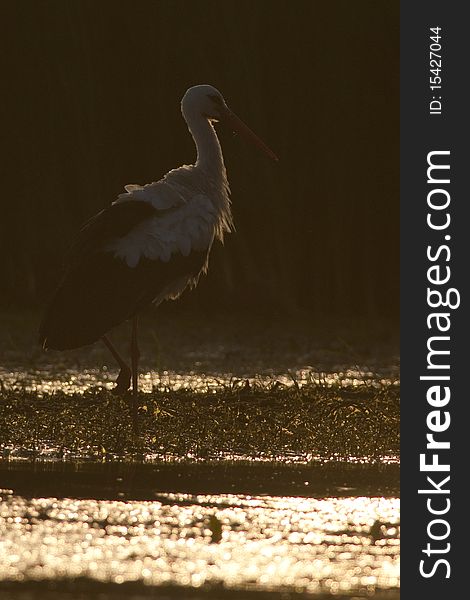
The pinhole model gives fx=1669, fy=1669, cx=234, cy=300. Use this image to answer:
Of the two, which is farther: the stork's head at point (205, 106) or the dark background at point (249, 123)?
the dark background at point (249, 123)

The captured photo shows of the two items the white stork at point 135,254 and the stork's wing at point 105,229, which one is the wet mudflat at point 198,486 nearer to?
the white stork at point 135,254

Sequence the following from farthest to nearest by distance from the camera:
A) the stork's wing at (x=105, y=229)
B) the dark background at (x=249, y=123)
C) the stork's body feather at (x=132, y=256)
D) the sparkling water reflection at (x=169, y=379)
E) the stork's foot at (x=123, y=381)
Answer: the dark background at (x=249, y=123) < the sparkling water reflection at (x=169, y=379) < the stork's foot at (x=123, y=381) < the stork's wing at (x=105, y=229) < the stork's body feather at (x=132, y=256)

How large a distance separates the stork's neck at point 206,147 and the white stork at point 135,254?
0.01 metres

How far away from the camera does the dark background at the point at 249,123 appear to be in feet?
77.7

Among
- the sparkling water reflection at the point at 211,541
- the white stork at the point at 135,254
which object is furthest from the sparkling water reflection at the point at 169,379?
the sparkling water reflection at the point at 211,541

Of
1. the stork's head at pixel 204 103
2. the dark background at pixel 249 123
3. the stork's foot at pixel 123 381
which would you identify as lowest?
the stork's foot at pixel 123 381

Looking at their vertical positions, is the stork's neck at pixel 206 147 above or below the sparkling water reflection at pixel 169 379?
above

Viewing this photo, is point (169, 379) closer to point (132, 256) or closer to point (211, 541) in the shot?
point (132, 256)

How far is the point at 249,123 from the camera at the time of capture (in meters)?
23.5

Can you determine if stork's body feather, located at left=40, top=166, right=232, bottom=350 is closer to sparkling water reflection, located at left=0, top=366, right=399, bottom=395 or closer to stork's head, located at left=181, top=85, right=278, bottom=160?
stork's head, located at left=181, top=85, right=278, bottom=160

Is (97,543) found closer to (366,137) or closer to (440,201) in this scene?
(440,201)

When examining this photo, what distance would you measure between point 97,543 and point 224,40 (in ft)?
60.4

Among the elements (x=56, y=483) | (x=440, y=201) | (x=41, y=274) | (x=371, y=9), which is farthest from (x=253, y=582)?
(x=41, y=274)

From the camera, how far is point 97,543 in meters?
6.04
